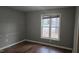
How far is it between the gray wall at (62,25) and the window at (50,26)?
0.13m

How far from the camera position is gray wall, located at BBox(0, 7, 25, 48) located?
1.77 m

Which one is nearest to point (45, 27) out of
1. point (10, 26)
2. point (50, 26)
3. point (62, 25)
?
point (50, 26)

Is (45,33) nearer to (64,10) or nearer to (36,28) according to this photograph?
(36,28)

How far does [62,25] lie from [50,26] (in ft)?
1.31

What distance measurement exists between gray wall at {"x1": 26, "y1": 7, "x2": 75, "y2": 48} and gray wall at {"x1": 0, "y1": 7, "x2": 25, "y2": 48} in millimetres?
323

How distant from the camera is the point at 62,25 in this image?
Result: 1.88 metres

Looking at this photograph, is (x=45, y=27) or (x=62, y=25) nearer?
(x=62, y=25)

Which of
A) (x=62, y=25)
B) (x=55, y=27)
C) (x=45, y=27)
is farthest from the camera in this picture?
(x=45, y=27)

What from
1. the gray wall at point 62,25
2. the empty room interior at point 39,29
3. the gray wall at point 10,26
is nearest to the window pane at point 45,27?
the empty room interior at point 39,29

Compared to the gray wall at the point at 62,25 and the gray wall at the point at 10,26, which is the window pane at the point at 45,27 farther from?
the gray wall at the point at 10,26

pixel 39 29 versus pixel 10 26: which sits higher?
pixel 10 26

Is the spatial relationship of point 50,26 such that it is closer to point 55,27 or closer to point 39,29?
point 55,27

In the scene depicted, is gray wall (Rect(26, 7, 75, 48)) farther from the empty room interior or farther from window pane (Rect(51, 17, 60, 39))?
window pane (Rect(51, 17, 60, 39))

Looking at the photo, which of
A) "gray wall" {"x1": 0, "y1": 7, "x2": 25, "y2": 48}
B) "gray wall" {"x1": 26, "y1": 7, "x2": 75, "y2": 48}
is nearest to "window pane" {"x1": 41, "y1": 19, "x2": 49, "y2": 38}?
"gray wall" {"x1": 26, "y1": 7, "x2": 75, "y2": 48}
